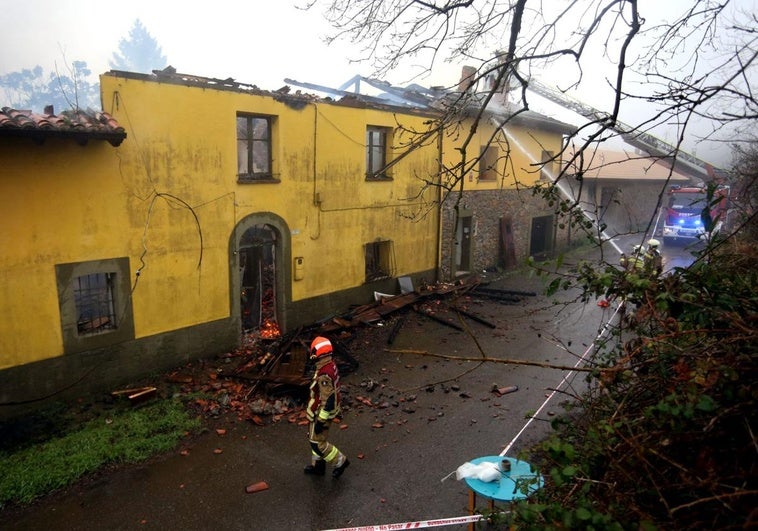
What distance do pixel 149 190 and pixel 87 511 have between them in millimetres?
5878

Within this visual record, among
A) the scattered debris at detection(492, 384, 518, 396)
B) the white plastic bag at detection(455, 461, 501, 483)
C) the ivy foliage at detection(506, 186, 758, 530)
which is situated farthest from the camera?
the scattered debris at detection(492, 384, 518, 396)

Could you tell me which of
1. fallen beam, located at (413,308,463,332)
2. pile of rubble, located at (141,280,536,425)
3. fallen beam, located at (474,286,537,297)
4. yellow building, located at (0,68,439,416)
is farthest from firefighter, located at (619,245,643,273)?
fallen beam, located at (474,286,537,297)

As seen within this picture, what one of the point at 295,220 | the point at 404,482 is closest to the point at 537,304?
the point at 295,220

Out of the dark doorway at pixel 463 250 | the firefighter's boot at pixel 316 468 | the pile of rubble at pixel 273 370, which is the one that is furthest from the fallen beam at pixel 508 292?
the firefighter's boot at pixel 316 468

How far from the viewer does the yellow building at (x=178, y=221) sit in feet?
27.2

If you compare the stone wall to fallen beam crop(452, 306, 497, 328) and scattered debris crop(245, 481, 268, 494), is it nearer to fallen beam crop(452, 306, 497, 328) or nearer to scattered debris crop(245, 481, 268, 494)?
fallen beam crop(452, 306, 497, 328)

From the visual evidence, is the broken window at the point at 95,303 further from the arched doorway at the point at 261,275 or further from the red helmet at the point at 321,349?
the red helmet at the point at 321,349

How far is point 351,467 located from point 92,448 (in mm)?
4137

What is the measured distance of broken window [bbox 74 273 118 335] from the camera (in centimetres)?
925

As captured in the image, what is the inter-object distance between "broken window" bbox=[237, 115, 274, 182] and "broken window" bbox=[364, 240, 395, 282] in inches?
186

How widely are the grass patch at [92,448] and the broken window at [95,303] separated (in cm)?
177

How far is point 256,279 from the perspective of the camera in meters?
12.6

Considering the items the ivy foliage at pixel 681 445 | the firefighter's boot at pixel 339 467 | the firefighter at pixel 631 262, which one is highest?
the firefighter at pixel 631 262

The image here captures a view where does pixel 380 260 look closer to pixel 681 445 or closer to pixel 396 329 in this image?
pixel 396 329
